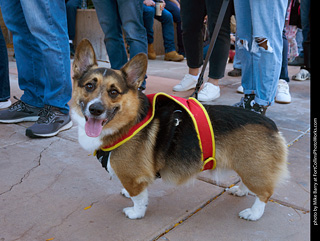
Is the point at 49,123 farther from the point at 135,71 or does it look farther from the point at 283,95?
the point at 283,95

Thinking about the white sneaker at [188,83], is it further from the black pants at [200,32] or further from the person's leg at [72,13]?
the person's leg at [72,13]

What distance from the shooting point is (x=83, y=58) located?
2.37m

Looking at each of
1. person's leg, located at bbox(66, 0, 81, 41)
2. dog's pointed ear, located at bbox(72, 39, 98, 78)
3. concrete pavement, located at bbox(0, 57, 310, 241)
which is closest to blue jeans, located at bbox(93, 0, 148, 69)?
concrete pavement, located at bbox(0, 57, 310, 241)

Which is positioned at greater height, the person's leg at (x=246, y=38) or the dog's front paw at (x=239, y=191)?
the person's leg at (x=246, y=38)

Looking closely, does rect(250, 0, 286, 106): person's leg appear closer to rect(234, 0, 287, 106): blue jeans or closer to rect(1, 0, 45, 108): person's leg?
rect(234, 0, 287, 106): blue jeans

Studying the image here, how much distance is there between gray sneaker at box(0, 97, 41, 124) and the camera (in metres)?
3.68

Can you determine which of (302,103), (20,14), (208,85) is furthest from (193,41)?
(20,14)

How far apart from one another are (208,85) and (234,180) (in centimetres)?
229

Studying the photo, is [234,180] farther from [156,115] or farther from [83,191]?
[83,191]

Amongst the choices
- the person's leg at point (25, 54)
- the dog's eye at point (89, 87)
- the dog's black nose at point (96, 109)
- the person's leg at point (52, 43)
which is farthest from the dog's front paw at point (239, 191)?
the person's leg at point (25, 54)

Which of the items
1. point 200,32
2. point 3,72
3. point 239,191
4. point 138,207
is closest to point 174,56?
point 200,32

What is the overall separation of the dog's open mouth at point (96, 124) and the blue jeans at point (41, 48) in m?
1.58

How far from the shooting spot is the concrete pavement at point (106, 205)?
1957mm

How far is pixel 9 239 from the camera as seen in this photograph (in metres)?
1.84
